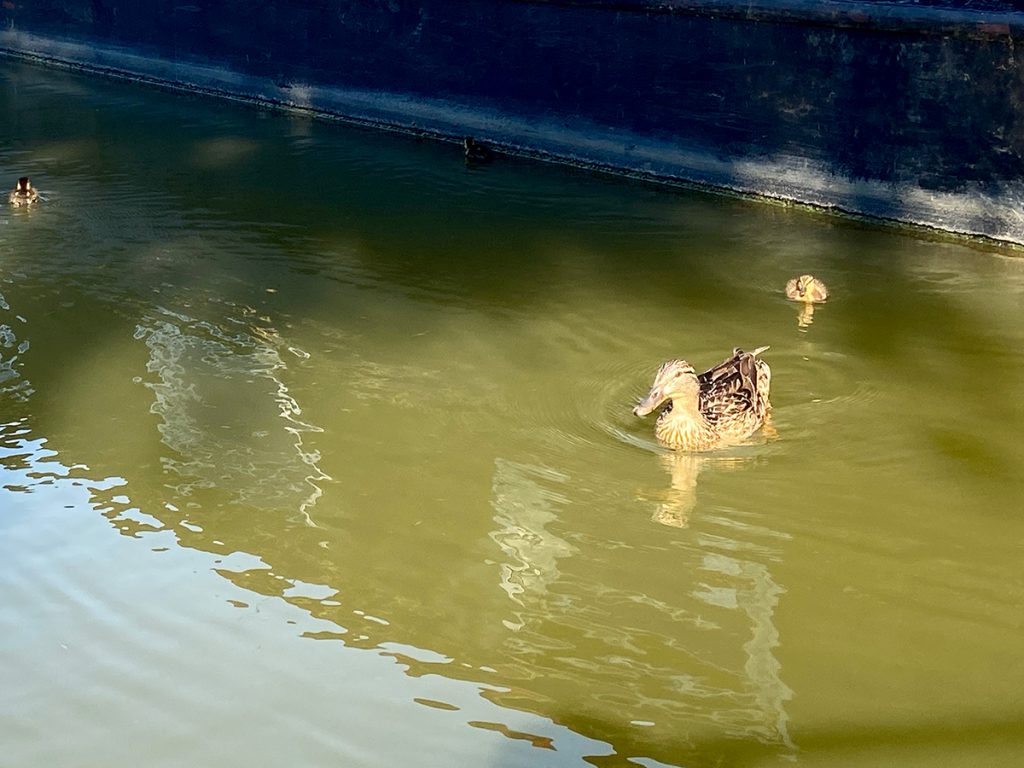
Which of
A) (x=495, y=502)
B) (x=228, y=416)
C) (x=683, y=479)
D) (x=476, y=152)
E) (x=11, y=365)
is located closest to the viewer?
(x=495, y=502)

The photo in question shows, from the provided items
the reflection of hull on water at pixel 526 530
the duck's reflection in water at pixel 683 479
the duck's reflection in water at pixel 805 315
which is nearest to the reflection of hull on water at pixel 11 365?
the reflection of hull on water at pixel 526 530

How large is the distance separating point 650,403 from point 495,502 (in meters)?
0.91

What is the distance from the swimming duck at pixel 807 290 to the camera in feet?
26.4

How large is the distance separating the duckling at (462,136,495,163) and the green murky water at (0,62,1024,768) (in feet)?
6.58

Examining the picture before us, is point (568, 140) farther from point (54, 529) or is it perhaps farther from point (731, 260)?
point (54, 529)

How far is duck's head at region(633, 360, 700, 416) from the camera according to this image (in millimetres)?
6141

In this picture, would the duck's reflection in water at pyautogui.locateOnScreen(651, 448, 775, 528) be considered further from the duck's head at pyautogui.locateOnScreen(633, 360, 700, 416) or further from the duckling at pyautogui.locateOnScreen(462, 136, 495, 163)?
the duckling at pyautogui.locateOnScreen(462, 136, 495, 163)

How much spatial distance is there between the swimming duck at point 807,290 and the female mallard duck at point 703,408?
1804mm

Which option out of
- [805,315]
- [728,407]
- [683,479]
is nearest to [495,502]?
[683,479]

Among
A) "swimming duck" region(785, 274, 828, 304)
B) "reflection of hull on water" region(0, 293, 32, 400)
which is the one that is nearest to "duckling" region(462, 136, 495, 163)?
"swimming duck" region(785, 274, 828, 304)

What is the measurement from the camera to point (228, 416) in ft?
21.8

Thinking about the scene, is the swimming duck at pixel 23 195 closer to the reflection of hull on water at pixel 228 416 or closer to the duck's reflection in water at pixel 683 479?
the reflection of hull on water at pixel 228 416

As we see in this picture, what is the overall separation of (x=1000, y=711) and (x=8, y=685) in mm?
3178

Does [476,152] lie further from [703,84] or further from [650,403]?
[650,403]
